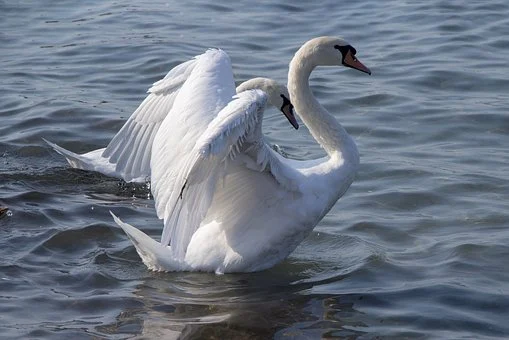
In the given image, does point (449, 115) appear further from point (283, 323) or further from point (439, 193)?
point (283, 323)

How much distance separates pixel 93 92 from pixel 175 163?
483 cm

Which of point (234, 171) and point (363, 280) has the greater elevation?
point (234, 171)

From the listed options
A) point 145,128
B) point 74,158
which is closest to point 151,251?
point 145,128

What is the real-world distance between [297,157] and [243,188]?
2.56 m

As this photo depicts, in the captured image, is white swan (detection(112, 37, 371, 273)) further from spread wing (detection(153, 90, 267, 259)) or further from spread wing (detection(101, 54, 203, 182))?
spread wing (detection(101, 54, 203, 182))

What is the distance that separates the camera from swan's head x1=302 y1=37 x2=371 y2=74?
26.4ft

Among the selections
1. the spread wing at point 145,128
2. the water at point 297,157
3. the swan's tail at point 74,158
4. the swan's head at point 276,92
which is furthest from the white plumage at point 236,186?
the swan's tail at point 74,158

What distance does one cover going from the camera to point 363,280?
7.55 m

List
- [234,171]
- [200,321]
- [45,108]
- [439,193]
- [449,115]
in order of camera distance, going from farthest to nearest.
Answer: [45,108], [449,115], [439,193], [234,171], [200,321]

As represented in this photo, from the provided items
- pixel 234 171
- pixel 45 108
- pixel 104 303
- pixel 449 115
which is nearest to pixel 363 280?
pixel 234 171

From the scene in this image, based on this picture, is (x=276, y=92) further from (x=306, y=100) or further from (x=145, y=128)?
(x=145, y=128)

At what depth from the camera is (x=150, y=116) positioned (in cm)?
864

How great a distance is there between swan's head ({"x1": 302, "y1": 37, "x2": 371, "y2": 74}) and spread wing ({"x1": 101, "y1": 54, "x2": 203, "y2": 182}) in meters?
0.86

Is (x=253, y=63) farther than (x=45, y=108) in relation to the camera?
Yes
